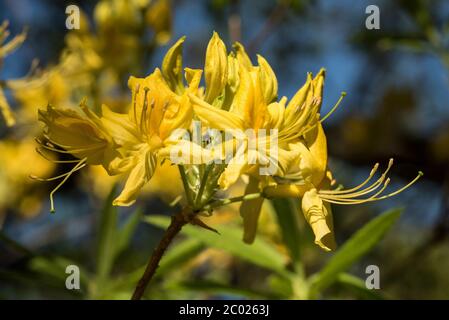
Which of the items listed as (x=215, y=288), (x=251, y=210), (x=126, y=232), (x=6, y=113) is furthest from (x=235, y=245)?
(x=6, y=113)

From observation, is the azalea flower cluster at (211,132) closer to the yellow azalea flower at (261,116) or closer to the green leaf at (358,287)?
the yellow azalea flower at (261,116)

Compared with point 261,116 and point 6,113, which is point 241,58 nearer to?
point 261,116

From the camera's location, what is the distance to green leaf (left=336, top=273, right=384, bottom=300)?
53.6 inches

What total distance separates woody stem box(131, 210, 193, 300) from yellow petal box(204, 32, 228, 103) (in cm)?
22

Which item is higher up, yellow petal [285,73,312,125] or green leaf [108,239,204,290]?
yellow petal [285,73,312,125]

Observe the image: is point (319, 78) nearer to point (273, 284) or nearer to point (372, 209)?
point (273, 284)

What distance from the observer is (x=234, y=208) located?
2.11 m

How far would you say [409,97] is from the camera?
3.31 m

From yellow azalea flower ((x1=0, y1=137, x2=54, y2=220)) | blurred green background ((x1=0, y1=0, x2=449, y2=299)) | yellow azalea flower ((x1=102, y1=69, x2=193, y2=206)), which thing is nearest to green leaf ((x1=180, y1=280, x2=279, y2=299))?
blurred green background ((x1=0, y1=0, x2=449, y2=299))

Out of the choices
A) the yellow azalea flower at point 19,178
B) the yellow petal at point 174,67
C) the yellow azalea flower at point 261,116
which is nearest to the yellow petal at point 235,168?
the yellow azalea flower at point 261,116

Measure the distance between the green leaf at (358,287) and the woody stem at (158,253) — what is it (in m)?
0.55

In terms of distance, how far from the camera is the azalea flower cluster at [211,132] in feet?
3.33

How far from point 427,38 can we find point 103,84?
1.26 metres

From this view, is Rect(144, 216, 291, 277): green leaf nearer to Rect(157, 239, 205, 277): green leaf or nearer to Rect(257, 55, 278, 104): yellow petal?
Rect(157, 239, 205, 277): green leaf
